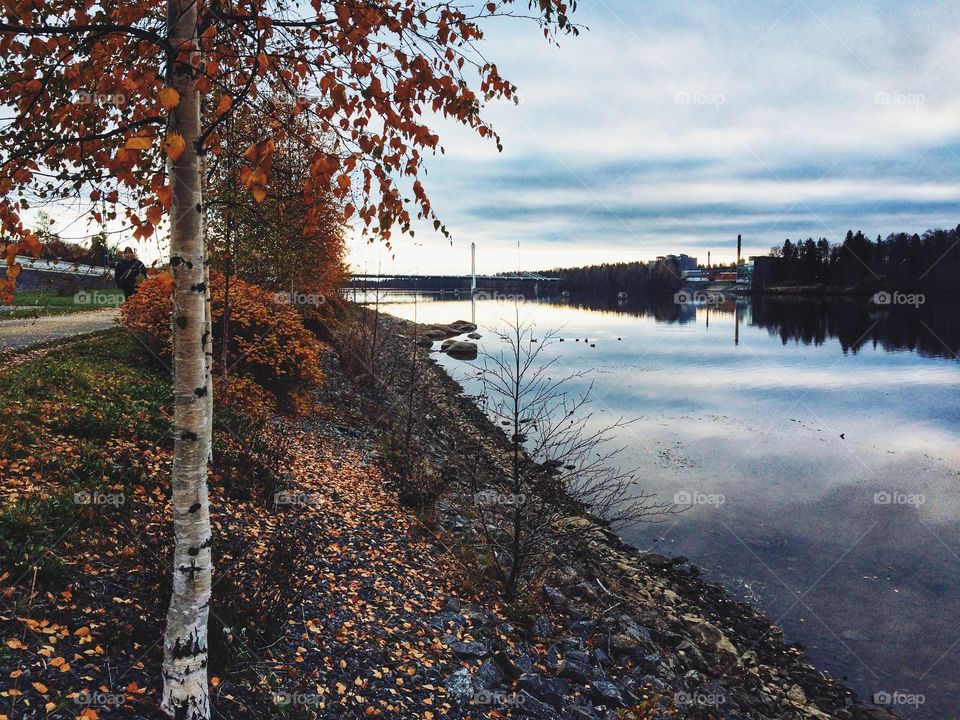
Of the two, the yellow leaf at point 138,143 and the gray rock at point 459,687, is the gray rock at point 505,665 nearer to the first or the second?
the gray rock at point 459,687

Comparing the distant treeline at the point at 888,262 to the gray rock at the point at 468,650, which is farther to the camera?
the distant treeline at the point at 888,262

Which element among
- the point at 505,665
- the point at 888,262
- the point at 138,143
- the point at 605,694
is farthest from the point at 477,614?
the point at 888,262

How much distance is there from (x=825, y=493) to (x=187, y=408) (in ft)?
58.3

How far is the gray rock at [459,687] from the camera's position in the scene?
20.6 feet

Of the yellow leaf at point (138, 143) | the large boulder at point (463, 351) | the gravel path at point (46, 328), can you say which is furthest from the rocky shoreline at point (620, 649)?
the large boulder at point (463, 351)

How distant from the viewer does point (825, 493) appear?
16969 mm

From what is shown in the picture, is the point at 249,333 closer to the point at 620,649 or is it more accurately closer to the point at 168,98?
the point at 620,649

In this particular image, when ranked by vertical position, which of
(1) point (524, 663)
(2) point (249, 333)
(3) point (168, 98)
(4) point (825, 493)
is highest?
(3) point (168, 98)

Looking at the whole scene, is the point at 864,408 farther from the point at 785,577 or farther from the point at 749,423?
the point at 785,577

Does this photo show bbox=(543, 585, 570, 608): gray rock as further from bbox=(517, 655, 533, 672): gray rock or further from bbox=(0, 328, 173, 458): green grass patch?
bbox=(0, 328, 173, 458): green grass patch

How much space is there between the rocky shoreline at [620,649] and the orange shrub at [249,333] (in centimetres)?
524

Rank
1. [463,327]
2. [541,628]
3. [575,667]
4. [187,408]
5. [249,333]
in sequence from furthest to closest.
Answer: [463,327], [249,333], [541,628], [575,667], [187,408]

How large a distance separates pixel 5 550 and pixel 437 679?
433cm

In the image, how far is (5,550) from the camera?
5395mm
